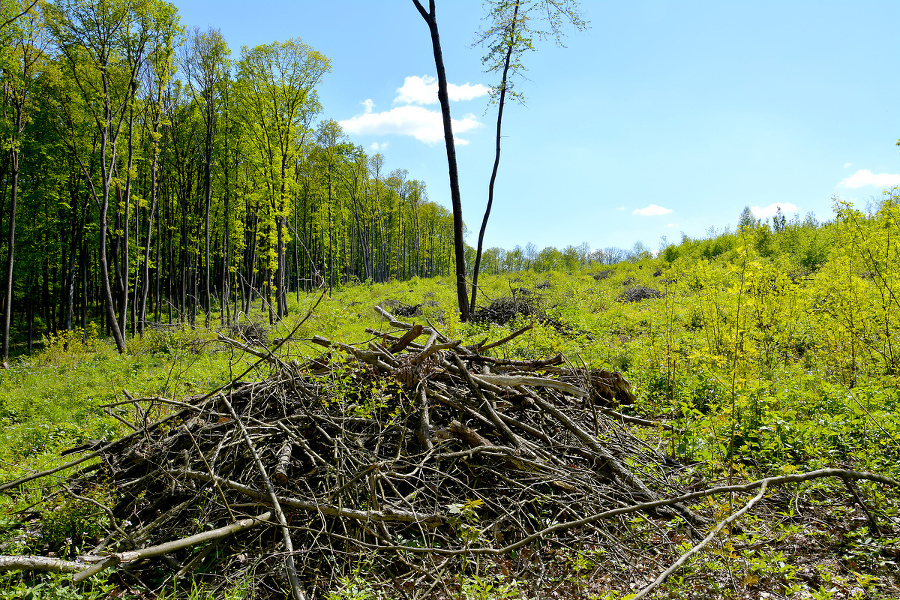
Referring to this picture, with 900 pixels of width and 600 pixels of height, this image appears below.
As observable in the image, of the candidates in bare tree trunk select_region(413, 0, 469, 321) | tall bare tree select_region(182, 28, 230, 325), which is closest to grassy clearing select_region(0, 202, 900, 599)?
bare tree trunk select_region(413, 0, 469, 321)

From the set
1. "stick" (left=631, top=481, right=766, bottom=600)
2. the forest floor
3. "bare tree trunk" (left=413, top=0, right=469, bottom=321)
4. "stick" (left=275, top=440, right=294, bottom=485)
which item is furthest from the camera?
"bare tree trunk" (left=413, top=0, right=469, bottom=321)

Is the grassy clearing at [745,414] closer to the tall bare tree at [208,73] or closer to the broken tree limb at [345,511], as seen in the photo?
the broken tree limb at [345,511]

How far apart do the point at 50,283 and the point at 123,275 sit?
12309mm

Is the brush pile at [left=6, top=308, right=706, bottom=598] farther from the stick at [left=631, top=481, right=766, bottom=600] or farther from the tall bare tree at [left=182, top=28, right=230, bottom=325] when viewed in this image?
the tall bare tree at [left=182, top=28, right=230, bottom=325]

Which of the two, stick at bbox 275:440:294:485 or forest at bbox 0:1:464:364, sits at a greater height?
forest at bbox 0:1:464:364

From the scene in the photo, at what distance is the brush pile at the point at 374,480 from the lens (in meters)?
2.67

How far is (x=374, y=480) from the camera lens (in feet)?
9.18

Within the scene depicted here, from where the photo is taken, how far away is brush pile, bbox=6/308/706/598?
8.75 feet

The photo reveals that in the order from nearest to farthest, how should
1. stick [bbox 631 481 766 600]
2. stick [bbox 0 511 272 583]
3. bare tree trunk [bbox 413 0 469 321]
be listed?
stick [bbox 631 481 766 600], stick [bbox 0 511 272 583], bare tree trunk [bbox 413 0 469 321]

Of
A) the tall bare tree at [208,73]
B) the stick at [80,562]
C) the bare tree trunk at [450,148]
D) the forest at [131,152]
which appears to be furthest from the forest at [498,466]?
the tall bare tree at [208,73]

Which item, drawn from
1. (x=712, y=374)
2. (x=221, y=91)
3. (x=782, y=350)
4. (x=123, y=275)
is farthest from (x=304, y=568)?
(x=221, y=91)

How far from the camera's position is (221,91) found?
1831 cm

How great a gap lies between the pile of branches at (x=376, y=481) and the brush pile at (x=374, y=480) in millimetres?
15

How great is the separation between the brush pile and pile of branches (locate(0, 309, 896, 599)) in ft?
0.05
